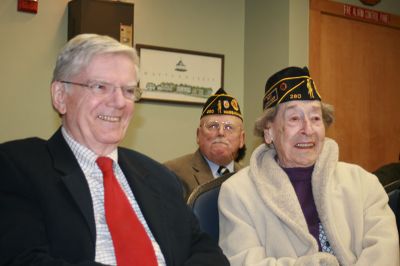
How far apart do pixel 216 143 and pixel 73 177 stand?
1.89 m

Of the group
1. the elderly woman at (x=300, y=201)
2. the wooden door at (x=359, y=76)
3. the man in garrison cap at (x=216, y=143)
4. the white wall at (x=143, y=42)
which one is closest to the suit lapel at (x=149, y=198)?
the elderly woman at (x=300, y=201)

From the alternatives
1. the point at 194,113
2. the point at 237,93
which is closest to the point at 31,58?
the point at 194,113

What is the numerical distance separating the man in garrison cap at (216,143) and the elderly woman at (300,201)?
1.06 meters

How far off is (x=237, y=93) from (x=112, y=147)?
2802mm

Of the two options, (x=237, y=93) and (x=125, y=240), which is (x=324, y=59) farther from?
(x=125, y=240)

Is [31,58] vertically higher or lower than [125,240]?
higher

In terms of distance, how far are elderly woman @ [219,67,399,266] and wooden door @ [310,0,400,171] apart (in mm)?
2251

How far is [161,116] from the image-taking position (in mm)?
4266

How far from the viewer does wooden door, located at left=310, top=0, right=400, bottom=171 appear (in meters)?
4.65

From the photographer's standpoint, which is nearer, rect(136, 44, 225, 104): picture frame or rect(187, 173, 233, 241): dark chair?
rect(187, 173, 233, 241): dark chair

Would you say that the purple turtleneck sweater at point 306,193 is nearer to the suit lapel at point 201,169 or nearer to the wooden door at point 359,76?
the suit lapel at point 201,169

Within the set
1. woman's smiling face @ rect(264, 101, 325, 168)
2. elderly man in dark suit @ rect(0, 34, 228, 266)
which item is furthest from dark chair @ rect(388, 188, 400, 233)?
elderly man in dark suit @ rect(0, 34, 228, 266)

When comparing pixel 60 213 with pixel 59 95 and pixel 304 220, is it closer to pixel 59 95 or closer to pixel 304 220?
pixel 59 95

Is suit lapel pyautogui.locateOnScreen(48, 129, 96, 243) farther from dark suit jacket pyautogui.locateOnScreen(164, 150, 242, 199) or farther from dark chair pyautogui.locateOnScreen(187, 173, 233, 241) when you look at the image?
dark suit jacket pyautogui.locateOnScreen(164, 150, 242, 199)
